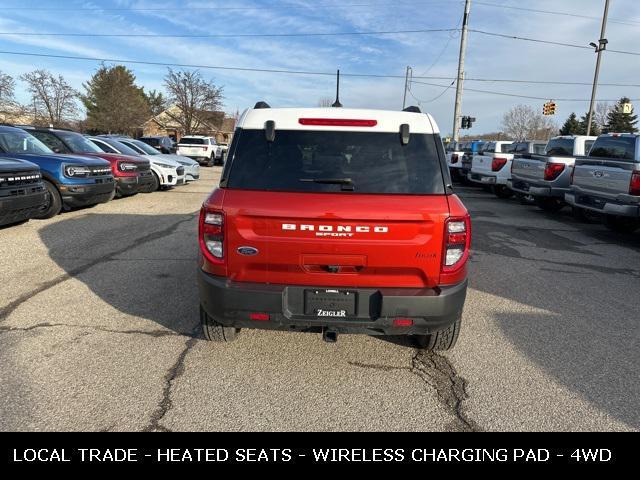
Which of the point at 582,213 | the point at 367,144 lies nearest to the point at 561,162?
the point at 582,213

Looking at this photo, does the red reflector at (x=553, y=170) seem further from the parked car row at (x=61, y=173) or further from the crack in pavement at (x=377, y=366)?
the parked car row at (x=61, y=173)

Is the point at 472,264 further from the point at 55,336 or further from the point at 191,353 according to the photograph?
the point at 55,336

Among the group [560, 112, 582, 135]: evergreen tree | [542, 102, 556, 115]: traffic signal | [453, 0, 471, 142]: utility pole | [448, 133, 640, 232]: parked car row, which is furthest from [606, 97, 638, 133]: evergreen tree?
[448, 133, 640, 232]: parked car row

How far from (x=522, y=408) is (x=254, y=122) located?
273 cm

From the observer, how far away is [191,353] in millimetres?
3635

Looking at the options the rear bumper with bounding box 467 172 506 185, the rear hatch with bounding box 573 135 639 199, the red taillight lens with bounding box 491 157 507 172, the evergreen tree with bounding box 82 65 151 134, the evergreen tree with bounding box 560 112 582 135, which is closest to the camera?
the rear hatch with bounding box 573 135 639 199

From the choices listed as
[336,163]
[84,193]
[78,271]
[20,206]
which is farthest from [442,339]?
[84,193]

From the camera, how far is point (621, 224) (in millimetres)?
9516

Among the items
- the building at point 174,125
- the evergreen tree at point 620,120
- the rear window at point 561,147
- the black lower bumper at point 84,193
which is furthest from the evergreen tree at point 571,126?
the black lower bumper at point 84,193

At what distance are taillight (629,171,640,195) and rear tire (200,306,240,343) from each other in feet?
25.2

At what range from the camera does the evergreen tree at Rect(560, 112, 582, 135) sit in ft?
191

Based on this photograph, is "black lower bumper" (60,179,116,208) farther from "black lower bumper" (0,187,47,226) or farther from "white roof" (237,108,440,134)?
"white roof" (237,108,440,134)

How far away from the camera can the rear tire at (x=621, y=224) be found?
9.41 meters

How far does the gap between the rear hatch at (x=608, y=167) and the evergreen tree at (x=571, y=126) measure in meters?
56.3
